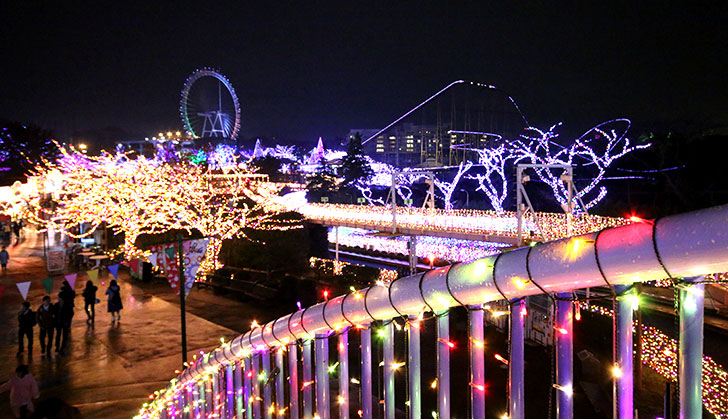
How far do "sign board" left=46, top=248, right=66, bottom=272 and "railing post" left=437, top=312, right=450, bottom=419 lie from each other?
21897mm

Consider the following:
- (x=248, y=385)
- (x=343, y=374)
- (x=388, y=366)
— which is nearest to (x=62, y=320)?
(x=248, y=385)

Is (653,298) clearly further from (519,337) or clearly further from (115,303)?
(115,303)

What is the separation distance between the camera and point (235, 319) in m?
13.5

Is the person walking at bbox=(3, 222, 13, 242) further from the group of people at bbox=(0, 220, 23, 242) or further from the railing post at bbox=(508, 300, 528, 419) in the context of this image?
the railing post at bbox=(508, 300, 528, 419)

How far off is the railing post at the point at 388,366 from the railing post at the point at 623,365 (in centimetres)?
107

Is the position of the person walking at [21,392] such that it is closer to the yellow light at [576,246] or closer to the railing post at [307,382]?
the railing post at [307,382]

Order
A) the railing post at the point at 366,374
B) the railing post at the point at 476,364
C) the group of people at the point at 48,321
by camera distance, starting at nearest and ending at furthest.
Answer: the railing post at the point at 476,364, the railing post at the point at 366,374, the group of people at the point at 48,321

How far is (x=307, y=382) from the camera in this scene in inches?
114

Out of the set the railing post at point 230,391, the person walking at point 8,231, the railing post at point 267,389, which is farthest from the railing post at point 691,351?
the person walking at point 8,231

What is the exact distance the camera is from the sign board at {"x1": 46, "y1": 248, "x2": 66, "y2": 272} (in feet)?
64.2

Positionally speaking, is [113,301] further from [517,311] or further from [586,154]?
[586,154]

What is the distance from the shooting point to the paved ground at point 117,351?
8.46 meters

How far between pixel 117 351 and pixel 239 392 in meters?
8.54

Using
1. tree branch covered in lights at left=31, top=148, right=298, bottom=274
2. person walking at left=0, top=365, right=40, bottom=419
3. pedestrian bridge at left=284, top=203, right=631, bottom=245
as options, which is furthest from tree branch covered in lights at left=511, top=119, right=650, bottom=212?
person walking at left=0, top=365, right=40, bottom=419
